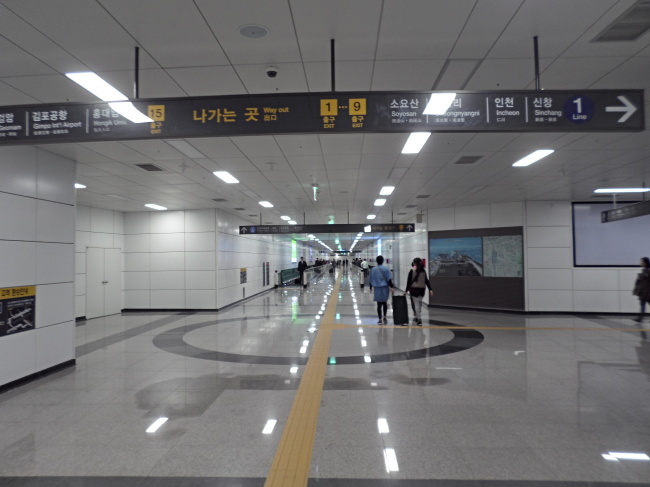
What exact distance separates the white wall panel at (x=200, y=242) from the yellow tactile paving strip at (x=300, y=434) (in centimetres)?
819

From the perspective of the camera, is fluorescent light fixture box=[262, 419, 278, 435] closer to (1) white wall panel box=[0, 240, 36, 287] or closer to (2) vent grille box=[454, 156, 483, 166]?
(1) white wall panel box=[0, 240, 36, 287]

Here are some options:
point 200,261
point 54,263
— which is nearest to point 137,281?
point 200,261

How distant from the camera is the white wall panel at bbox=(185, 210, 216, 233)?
13305mm

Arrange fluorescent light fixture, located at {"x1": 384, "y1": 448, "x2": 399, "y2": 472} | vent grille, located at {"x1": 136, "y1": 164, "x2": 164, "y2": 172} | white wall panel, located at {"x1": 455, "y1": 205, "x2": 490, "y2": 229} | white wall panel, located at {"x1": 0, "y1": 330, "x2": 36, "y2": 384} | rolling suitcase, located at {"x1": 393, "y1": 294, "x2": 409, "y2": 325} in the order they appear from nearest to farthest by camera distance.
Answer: fluorescent light fixture, located at {"x1": 384, "y1": 448, "x2": 399, "y2": 472}, white wall panel, located at {"x1": 0, "y1": 330, "x2": 36, "y2": 384}, vent grille, located at {"x1": 136, "y1": 164, "x2": 164, "y2": 172}, rolling suitcase, located at {"x1": 393, "y1": 294, "x2": 409, "y2": 325}, white wall panel, located at {"x1": 455, "y1": 205, "x2": 490, "y2": 229}

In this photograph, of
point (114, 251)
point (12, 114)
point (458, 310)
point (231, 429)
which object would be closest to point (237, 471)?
point (231, 429)

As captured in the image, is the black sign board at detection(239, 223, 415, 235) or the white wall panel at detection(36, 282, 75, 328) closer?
the white wall panel at detection(36, 282, 75, 328)

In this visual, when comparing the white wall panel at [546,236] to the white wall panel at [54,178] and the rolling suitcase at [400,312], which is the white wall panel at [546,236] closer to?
the rolling suitcase at [400,312]

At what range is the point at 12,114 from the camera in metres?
3.38

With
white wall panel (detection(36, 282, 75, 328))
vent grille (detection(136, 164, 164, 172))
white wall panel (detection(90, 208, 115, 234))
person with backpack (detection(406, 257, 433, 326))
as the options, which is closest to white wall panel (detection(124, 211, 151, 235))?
white wall panel (detection(90, 208, 115, 234))

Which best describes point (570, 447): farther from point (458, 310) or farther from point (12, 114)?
point (458, 310)

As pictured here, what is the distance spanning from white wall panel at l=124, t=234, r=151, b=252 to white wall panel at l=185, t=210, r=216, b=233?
1593mm

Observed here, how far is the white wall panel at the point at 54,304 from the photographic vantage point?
5.88 m

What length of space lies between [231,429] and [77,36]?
3.91 metres

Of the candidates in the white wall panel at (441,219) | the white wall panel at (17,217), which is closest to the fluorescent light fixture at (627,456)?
the white wall panel at (17,217)
